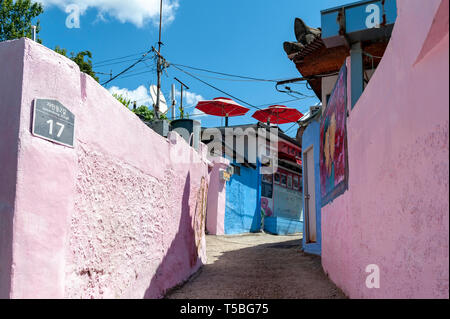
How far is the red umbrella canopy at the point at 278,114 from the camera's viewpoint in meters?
20.7

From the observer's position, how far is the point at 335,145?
6.48 m

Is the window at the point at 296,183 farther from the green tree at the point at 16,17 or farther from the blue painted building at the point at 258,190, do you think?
the green tree at the point at 16,17

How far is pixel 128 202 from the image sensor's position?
15.2 ft

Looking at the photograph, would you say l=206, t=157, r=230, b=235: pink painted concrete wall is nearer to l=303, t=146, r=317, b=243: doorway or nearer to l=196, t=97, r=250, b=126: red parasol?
l=196, t=97, r=250, b=126: red parasol

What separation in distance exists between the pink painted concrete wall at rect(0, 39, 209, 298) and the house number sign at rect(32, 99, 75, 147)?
0.05m

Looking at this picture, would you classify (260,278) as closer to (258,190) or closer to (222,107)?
(258,190)

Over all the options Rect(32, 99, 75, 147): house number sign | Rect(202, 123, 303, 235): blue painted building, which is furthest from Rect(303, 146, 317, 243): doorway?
Rect(32, 99, 75, 147): house number sign

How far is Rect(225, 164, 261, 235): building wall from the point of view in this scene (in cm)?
1577

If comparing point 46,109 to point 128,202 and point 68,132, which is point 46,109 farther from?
point 128,202

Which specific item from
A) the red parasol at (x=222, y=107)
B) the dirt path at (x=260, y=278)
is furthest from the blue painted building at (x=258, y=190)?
the dirt path at (x=260, y=278)

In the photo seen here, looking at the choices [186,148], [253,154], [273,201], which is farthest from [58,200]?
[273,201]

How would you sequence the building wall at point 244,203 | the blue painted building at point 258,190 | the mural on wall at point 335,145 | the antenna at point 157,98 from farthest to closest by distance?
1. the blue painted building at point 258,190
2. the building wall at point 244,203
3. the antenna at point 157,98
4. the mural on wall at point 335,145

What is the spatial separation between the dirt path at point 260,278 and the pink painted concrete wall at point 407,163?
1316mm

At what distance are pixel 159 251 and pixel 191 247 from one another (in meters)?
1.94
